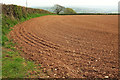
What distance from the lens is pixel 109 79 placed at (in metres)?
4.18

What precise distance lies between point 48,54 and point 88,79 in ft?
8.39

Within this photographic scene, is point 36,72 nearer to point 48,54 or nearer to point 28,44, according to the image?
point 48,54

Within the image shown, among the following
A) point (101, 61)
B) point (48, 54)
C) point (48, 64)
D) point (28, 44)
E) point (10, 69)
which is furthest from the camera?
point (28, 44)

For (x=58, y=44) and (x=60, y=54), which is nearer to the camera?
(x=60, y=54)

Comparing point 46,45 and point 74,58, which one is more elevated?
point 46,45

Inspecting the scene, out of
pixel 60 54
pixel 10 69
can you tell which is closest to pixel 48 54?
pixel 60 54

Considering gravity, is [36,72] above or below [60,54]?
below

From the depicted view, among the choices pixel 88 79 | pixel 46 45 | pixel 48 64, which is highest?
pixel 46 45

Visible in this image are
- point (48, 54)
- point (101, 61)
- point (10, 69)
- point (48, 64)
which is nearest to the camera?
point (10, 69)

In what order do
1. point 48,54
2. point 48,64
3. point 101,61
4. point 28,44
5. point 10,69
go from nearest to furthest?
point 10,69 < point 48,64 < point 101,61 < point 48,54 < point 28,44

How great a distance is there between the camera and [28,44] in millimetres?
6902

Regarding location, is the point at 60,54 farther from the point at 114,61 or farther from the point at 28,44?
the point at 114,61

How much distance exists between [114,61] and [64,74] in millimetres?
2861

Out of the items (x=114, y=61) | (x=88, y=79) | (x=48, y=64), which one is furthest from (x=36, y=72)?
(x=114, y=61)
